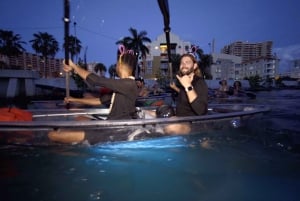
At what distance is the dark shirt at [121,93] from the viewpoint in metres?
4.12

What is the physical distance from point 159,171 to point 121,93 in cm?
151

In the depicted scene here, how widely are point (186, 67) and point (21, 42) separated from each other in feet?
173

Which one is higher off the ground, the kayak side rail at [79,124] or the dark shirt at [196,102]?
the dark shirt at [196,102]

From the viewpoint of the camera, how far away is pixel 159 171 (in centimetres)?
337

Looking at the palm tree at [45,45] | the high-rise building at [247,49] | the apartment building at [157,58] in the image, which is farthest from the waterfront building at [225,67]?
the high-rise building at [247,49]

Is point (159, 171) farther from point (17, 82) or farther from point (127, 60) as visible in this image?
point (17, 82)

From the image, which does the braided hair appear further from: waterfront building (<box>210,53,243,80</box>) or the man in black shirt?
waterfront building (<box>210,53,243,80</box>)

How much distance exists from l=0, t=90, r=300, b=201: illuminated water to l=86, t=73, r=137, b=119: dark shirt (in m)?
0.55

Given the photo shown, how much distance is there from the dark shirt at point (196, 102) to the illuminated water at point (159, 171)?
1.56 ft

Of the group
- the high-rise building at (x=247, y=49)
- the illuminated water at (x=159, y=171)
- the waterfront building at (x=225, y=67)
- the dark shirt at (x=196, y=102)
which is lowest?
the illuminated water at (x=159, y=171)

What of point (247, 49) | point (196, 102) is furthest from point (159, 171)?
point (247, 49)

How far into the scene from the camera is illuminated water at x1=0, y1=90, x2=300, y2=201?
2762mm

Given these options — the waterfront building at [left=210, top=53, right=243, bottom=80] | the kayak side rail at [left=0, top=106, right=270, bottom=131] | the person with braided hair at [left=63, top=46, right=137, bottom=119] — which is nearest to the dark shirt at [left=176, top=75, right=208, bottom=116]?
the kayak side rail at [left=0, top=106, right=270, bottom=131]

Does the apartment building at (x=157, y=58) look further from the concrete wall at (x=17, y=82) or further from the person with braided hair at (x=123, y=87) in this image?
the person with braided hair at (x=123, y=87)
